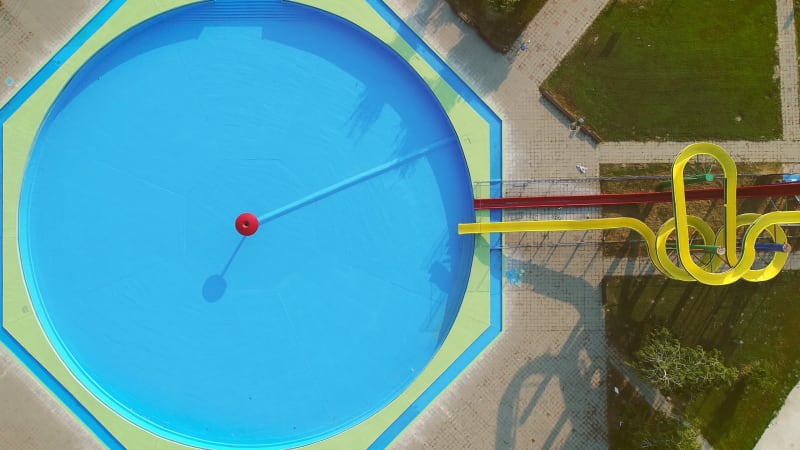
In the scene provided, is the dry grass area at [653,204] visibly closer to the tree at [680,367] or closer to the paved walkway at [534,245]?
the paved walkway at [534,245]

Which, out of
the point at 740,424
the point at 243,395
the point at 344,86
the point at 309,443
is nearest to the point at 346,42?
the point at 344,86

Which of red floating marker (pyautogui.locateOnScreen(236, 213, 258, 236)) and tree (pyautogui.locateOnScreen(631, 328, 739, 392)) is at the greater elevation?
tree (pyautogui.locateOnScreen(631, 328, 739, 392))

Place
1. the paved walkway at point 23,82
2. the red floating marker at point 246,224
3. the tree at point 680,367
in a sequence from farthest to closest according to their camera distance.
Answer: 1. the paved walkway at point 23,82
2. the red floating marker at point 246,224
3. the tree at point 680,367

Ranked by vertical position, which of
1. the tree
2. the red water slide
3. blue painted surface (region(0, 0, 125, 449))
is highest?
the red water slide

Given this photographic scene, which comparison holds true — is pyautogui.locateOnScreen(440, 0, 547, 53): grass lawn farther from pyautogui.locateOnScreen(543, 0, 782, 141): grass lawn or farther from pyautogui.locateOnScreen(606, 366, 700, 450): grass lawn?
pyautogui.locateOnScreen(606, 366, 700, 450): grass lawn

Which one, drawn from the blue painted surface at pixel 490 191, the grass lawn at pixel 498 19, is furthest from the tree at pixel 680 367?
the grass lawn at pixel 498 19

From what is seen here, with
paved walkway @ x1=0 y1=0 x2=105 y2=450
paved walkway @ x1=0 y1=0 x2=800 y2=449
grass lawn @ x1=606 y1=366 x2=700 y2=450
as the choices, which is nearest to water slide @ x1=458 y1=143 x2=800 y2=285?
paved walkway @ x1=0 y1=0 x2=800 y2=449

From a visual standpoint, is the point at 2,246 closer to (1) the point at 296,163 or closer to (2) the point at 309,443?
(1) the point at 296,163
